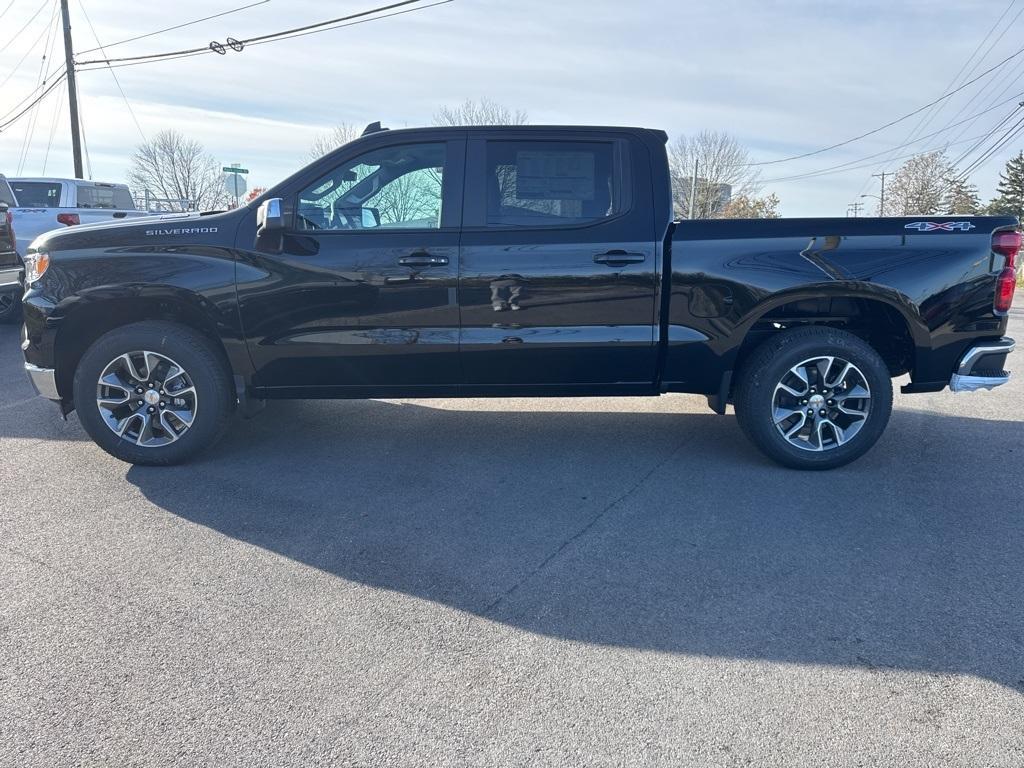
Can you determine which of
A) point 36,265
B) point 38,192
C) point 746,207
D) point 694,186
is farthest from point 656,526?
point 746,207

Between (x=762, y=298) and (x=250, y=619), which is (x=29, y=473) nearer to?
(x=250, y=619)

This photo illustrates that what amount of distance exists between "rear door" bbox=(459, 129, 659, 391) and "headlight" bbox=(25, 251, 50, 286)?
8.33 ft

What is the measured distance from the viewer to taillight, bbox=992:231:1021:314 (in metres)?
4.93

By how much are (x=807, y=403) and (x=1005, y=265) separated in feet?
4.62

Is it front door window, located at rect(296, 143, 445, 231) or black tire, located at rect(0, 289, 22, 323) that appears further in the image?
black tire, located at rect(0, 289, 22, 323)

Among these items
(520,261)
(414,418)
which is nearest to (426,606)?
(520,261)

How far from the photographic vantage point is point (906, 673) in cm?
296

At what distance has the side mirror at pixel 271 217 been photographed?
476 centimetres

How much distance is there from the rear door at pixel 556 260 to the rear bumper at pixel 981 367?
1.88 meters

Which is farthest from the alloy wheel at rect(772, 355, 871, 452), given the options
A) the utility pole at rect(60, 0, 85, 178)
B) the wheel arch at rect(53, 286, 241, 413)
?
the utility pole at rect(60, 0, 85, 178)

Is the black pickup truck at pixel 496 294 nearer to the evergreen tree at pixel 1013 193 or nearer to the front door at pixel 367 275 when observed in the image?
the front door at pixel 367 275

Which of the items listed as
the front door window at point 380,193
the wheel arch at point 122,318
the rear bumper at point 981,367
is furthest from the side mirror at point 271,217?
the rear bumper at point 981,367

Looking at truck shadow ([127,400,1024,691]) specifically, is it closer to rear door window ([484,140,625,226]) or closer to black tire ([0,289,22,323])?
rear door window ([484,140,625,226])

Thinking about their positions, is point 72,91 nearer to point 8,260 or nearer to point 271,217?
point 8,260
